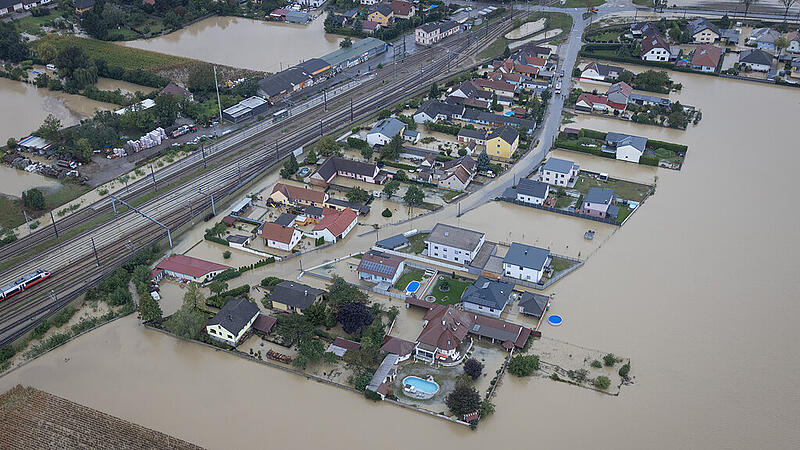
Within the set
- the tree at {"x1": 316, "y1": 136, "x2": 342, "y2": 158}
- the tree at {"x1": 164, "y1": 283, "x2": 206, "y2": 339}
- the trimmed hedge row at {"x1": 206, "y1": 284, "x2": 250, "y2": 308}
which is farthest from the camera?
the tree at {"x1": 316, "y1": 136, "x2": 342, "y2": 158}

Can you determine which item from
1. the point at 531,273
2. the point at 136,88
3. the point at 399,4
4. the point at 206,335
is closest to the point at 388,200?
the point at 531,273

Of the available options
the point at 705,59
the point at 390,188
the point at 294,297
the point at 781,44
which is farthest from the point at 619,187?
the point at 781,44

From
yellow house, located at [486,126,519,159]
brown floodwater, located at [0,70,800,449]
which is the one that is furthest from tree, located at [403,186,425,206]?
yellow house, located at [486,126,519,159]

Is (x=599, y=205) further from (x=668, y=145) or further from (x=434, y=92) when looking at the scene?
(x=434, y=92)

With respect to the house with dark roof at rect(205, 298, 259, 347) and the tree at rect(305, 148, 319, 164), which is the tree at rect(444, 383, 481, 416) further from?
the tree at rect(305, 148, 319, 164)

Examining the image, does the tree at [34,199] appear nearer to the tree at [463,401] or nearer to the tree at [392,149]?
the tree at [392,149]

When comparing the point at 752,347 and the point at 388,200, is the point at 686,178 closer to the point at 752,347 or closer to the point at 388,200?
the point at 752,347
